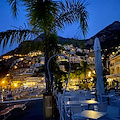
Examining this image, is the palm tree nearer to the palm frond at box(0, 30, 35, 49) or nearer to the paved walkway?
the palm frond at box(0, 30, 35, 49)

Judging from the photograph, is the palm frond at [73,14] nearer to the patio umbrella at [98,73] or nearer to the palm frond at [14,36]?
the palm frond at [14,36]

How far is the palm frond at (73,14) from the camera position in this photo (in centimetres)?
424

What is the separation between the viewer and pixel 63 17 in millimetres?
5105

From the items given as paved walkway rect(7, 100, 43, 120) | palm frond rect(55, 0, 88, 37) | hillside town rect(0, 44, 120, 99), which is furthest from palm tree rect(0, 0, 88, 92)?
paved walkway rect(7, 100, 43, 120)

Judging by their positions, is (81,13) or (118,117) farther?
(81,13)

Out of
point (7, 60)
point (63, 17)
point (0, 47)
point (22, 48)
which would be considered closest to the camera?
point (0, 47)

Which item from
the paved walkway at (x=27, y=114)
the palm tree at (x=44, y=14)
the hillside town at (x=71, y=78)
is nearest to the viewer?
A: the palm tree at (x=44, y=14)

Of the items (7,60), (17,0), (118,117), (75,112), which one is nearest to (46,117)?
(75,112)

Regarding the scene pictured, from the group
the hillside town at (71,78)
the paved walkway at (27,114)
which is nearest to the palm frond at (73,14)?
the hillside town at (71,78)

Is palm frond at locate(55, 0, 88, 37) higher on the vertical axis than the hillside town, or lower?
higher

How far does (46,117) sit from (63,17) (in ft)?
11.2

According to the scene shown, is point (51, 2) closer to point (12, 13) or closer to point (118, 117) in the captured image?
point (12, 13)

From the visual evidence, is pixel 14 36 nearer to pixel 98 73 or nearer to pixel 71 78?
pixel 98 73

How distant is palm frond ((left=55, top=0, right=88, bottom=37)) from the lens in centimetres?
424
